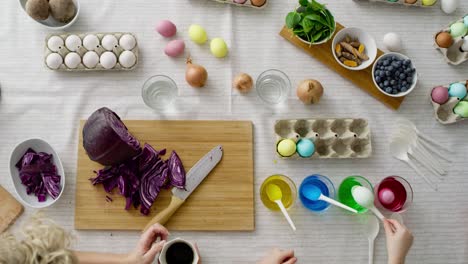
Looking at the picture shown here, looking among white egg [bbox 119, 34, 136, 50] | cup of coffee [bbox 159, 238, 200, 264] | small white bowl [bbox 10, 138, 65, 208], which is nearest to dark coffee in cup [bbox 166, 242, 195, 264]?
cup of coffee [bbox 159, 238, 200, 264]

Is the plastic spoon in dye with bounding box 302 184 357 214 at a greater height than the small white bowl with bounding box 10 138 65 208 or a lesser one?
greater

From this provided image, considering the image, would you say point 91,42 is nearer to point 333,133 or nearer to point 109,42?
point 109,42

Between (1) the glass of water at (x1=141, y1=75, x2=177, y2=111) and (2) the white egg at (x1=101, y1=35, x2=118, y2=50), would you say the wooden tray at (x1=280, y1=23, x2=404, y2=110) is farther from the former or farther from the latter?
(2) the white egg at (x1=101, y1=35, x2=118, y2=50)

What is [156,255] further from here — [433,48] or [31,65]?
[433,48]

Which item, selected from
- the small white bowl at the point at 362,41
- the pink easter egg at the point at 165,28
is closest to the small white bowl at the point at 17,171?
the pink easter egg at the point at 165,28

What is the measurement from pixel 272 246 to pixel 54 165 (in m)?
0.57

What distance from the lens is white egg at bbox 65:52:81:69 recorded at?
3.48ft

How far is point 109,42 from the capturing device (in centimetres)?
106

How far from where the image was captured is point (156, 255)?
3.22 ft

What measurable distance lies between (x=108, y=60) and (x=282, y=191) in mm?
540

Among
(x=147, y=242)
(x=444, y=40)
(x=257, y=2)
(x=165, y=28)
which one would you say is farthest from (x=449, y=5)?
(x=147, y=242)

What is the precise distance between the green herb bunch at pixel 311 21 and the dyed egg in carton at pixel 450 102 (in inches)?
12.2

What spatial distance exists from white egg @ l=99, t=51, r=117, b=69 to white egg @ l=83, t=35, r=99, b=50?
0.03 metres

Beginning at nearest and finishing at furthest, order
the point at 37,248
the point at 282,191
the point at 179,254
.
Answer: the point at 37,248 → the point at 179,254 → the point at 282,191
